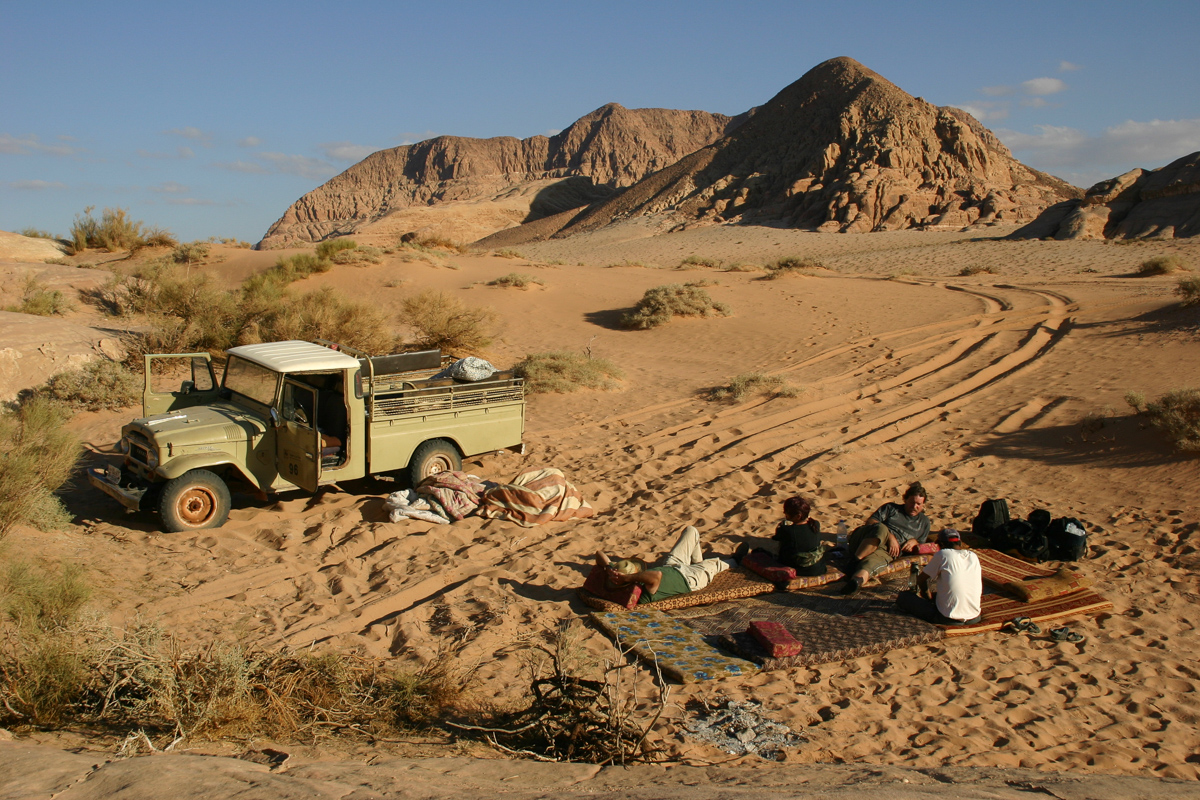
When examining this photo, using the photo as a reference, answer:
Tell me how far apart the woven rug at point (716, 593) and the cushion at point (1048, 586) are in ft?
6.11

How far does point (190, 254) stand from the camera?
23.0 m

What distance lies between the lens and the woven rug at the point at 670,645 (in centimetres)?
470

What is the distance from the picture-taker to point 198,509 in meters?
6.97

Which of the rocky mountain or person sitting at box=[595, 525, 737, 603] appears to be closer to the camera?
person sitting at box=[595, 525, 737, 603]

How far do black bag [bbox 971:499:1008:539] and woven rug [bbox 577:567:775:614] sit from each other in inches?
93.6

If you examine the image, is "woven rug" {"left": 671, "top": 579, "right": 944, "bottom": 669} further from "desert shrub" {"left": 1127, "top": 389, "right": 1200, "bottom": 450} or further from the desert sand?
"desert shrub" {"left": 1127, "top": 389, "right": 1200, "bottom": 450}

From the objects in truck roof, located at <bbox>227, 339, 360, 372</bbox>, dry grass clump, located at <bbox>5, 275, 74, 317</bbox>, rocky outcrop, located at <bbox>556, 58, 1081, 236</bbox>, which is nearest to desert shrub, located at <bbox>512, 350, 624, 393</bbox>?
truck roof, located at <bbox>227, 339, 360, 372</bbox>

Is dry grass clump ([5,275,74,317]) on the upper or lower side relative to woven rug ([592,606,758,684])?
upper

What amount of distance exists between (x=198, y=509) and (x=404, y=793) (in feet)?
16.5

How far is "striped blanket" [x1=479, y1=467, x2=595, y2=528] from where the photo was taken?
764 centimetres

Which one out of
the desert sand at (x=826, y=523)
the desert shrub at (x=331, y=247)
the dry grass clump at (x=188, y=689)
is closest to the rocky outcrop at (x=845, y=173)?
the desert sand at (x=826, y=523)

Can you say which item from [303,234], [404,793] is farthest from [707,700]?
[303,234]

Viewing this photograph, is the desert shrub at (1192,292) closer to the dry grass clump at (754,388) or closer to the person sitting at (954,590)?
the dry grass clump at (754,388)

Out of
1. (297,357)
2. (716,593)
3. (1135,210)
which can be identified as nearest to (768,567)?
(716,593)
